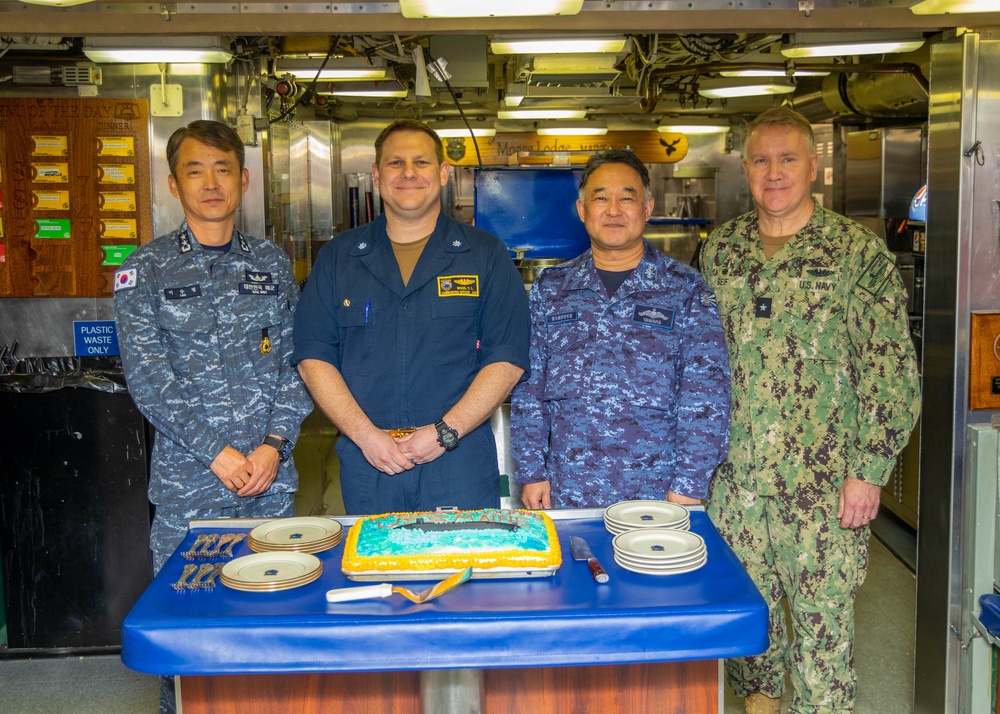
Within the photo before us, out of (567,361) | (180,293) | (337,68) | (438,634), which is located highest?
(337,68)

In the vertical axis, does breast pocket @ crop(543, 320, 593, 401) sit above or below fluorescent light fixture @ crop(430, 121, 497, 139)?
below

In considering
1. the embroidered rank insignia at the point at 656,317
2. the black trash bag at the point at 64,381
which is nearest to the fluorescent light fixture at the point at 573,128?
the black trash bag at the point at 64,381

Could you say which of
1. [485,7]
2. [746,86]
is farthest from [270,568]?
[746,86]

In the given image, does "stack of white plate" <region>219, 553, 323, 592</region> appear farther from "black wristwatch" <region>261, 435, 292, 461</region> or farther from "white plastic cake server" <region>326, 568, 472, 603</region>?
"black wristwatch" <region>261, 435, 292, 461</region>

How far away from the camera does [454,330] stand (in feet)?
9.57

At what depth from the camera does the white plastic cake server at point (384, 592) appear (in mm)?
1810

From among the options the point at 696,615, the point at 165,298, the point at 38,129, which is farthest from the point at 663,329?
the point at 38,129

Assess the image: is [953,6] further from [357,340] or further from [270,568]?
[270,568]

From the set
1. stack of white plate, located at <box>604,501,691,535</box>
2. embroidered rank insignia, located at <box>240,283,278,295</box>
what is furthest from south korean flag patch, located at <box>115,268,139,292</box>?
stack of white plate, located at <box>604,501,691,535</box>

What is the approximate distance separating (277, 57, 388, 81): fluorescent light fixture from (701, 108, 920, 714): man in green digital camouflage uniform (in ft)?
7.64

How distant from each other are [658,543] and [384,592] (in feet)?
2.00

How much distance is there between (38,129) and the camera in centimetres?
439

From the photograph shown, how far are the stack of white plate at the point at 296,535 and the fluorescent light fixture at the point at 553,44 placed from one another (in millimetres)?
1879

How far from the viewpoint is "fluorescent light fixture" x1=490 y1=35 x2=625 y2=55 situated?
11.0 ft
